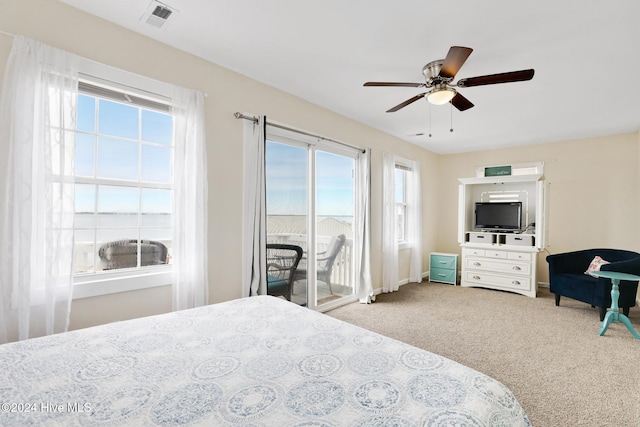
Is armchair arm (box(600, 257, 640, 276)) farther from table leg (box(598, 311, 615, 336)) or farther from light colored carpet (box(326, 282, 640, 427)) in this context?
light colored carpet (box(326, 282, 640, 427))

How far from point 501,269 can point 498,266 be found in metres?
0.06

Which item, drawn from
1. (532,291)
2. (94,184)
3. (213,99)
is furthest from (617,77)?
(94,184)

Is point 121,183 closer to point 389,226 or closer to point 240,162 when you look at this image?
point 240,162

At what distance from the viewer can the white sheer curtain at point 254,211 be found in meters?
2.90

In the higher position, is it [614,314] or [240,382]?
[240,382]

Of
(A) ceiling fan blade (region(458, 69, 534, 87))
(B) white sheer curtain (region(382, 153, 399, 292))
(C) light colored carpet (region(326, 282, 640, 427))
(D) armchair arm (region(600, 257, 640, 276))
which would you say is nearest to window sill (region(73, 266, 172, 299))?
(C) light colored carpet (region(326, 282, 640, 427))

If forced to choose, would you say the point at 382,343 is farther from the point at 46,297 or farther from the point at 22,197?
the point at 22,197

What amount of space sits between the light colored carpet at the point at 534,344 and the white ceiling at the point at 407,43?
102 inches

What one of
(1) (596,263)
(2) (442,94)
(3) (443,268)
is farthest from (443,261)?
(2) (442,94)

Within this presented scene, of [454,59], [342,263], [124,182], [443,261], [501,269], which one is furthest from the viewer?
[443,261]

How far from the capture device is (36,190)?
71.4 inches

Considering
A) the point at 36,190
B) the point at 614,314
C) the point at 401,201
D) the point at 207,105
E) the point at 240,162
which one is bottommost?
A: the point at 614,314

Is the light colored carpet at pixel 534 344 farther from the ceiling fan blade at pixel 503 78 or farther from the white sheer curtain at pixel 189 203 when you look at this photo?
the ceiling fan blade at pixel 503 78

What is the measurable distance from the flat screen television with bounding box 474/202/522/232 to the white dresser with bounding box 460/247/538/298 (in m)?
0.47
